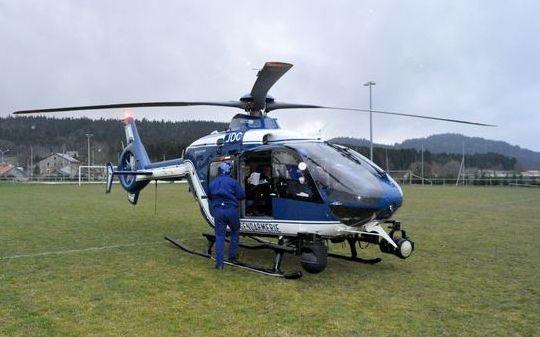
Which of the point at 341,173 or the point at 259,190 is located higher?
the point at 341,173

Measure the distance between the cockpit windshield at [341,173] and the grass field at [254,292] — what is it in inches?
55.5

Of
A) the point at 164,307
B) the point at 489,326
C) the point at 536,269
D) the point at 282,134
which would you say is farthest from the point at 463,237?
the point at 164,307

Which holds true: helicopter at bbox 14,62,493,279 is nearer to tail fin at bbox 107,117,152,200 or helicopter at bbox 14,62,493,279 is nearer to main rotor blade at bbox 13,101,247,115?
main rotor blade at bbox 13,101,247,115

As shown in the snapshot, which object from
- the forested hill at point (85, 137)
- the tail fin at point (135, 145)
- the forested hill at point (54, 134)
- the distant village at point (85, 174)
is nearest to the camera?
the tail fin at point (135, 145)

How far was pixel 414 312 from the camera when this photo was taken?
5945 mm

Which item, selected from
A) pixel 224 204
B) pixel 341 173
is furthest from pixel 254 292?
pixel 341 173

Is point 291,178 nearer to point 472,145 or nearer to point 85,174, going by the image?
point 85,174

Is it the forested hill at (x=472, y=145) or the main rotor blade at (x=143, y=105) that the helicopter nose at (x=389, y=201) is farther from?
the forested hill at (x=472, y=145)

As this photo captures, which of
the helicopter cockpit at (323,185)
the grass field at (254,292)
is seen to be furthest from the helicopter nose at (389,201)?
the grass field at (254,292)

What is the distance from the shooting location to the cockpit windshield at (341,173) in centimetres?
736

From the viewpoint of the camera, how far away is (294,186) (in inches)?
A: 313

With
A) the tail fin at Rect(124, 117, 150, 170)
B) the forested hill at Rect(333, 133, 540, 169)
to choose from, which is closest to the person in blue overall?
the tail fin at Rect(124, 117, 150, 170)

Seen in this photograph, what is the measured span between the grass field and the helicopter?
1.94 feet

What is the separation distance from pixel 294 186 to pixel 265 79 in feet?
6.00
